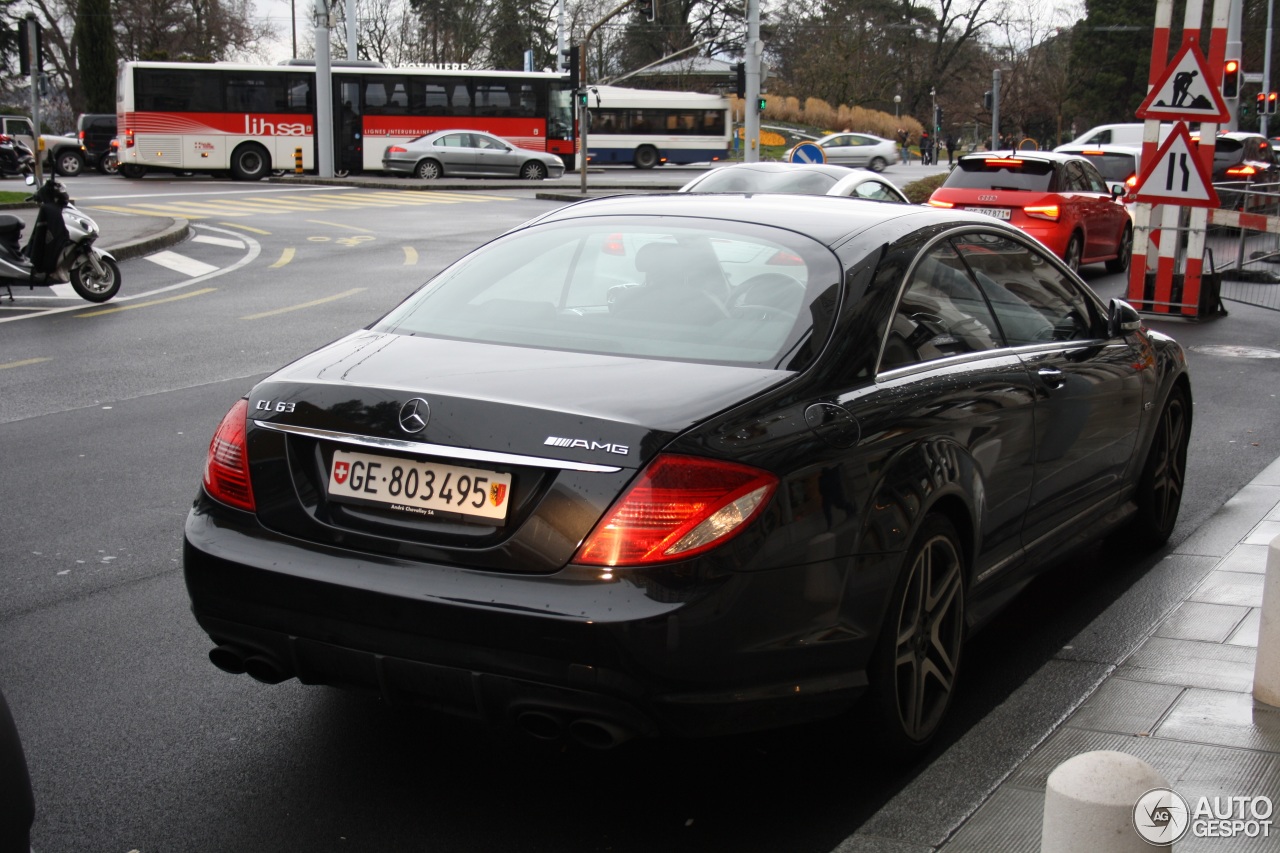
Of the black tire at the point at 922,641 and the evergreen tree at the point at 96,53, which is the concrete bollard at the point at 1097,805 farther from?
the evergreen tree at the point at 96,53

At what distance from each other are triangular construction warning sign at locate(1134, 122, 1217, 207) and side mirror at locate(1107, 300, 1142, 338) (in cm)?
822

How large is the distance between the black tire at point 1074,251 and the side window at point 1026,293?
11.8m

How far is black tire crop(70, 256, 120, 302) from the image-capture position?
48.1ft

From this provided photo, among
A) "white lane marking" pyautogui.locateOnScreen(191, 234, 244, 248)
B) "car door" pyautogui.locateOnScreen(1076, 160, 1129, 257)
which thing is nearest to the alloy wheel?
"car door" pyautogui.locateOnScreen(1076, 160, 1129, 257)

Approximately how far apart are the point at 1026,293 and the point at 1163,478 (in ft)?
4.78

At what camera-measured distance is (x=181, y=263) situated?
61.6ft

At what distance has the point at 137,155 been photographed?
40.2 metres

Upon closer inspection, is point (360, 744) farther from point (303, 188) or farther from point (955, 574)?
point (303, 188)

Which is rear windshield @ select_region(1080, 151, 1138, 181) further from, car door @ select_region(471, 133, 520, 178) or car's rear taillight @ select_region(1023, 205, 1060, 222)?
car door @ select_region(471, 133, 520, 178)

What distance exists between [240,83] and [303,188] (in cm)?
588

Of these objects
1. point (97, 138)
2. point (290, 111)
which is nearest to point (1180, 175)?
point (290, 111)

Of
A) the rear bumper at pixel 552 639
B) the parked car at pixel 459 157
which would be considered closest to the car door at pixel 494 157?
the parked car at pixel 459 157

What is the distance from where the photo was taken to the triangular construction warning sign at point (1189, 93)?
41.4 ft

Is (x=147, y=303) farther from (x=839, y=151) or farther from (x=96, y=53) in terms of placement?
(x=96, y=53)
